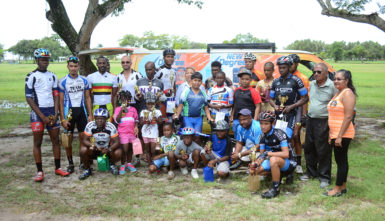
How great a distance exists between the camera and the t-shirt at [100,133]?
5578 millimetres

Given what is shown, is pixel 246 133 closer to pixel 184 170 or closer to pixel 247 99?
pixel 247 99

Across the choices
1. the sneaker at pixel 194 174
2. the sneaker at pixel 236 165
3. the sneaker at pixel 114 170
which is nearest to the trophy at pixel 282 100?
the sneaker at pixel 236 165

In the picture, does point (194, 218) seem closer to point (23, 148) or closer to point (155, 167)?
point (155, 167)

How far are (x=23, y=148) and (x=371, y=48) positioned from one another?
344 feet

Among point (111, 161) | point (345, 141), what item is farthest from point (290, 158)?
point (111, 161)

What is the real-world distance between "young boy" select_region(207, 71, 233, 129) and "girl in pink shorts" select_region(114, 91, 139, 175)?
155cm

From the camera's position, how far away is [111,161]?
18.9 feet

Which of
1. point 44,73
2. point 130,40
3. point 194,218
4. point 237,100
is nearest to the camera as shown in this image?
point 194,218

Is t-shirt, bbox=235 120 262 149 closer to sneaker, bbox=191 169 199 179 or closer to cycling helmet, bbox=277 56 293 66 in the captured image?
sneaker, bbox=191 169 199 179

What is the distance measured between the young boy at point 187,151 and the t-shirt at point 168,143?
0.25m

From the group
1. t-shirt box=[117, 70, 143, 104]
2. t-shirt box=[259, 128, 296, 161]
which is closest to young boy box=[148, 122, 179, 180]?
t-shirt box=[117, 70, 143, 104]

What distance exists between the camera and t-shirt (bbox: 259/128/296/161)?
474cm

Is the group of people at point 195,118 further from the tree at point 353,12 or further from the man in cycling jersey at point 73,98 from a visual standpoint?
the tree at point 353,12

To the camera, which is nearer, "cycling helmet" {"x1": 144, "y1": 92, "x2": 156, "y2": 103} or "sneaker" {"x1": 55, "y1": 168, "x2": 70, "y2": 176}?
"sneaker" {"x1": 55, "y1": 168, "x2": 70, "y2": 176}
